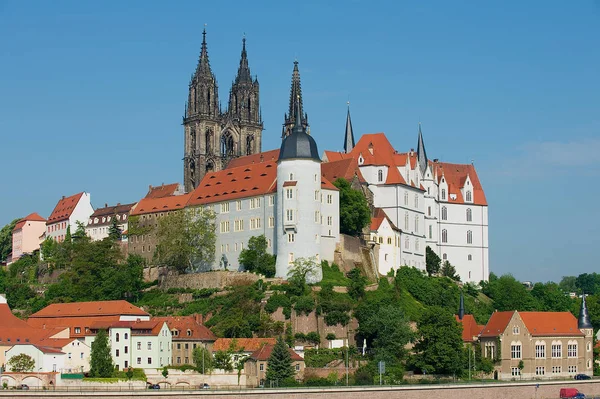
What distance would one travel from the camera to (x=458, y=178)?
4993 inches

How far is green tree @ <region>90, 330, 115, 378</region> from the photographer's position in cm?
8469

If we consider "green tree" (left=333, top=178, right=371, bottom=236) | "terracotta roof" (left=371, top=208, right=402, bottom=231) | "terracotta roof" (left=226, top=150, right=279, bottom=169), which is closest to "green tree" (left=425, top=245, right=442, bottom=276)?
"terracotta roof" (left=371, top=208, right=402, bottom=231)

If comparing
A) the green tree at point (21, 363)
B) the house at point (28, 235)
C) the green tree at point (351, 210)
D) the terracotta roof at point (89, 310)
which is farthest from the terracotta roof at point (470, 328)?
the house at point (28, 235)

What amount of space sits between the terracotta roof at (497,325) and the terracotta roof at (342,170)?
20.4 m

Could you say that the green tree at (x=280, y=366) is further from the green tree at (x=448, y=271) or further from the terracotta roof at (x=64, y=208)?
the terracotta roof at (x=64, y=208)

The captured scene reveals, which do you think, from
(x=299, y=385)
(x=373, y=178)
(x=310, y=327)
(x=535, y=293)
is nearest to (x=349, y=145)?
(x=373, y=178)

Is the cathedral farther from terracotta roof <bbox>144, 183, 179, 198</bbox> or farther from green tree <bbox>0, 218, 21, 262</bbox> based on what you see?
green tree <bbox>0, 218, 21, 262</bbox>

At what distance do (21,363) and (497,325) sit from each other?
1386 inches

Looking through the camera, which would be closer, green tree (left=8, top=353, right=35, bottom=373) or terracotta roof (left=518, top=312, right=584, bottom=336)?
green tree (left=8, top=353, right=35, bottom=373)

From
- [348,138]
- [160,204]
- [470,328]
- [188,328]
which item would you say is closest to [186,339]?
[188,328]

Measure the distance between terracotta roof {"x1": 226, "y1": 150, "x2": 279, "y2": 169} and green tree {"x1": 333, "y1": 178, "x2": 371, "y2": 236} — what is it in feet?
55.2

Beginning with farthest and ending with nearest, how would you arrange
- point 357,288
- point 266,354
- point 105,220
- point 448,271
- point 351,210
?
point 105,220, point 448,271, point 351,210, point 357,288, point 266,354

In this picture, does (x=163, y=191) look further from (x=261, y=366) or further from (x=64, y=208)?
(x=261, y=366)

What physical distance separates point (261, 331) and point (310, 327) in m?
3.63
